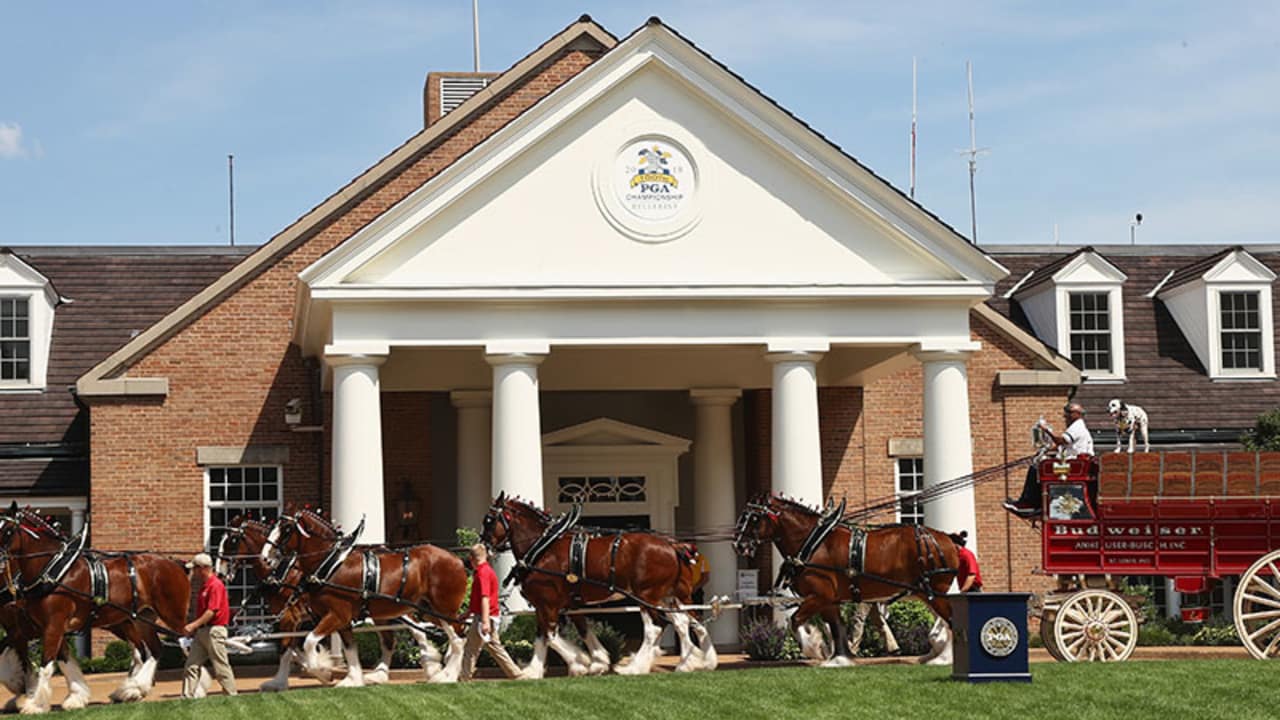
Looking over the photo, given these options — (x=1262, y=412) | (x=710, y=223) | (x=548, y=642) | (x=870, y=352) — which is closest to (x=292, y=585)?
(x=548, y=642)

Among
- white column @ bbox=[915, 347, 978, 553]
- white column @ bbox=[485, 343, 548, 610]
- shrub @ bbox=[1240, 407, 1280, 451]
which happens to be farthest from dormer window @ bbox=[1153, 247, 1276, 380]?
white column @ bbox=[485, 343, 548, 610]

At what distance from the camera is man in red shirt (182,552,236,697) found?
20.6 m

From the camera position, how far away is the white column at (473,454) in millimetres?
30234

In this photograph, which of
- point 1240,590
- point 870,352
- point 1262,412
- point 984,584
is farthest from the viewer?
point 1262,412

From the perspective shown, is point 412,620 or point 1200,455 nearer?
point 1200,455

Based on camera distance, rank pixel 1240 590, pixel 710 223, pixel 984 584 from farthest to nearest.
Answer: pixel 984 584, pixel 710 223, pixel 1240 590

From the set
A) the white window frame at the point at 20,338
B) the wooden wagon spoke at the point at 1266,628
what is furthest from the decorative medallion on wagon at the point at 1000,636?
the white window frame at the point at 20,338

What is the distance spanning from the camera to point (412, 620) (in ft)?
73.9

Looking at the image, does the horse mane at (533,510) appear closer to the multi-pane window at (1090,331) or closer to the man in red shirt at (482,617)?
the man in red shirt at (482,617)

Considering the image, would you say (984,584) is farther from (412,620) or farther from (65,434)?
(65,434)

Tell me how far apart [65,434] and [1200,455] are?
20314mm

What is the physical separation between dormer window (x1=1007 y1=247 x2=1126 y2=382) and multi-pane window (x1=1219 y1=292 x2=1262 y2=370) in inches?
83.1

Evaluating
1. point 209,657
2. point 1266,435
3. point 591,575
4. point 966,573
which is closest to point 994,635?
point 966,573

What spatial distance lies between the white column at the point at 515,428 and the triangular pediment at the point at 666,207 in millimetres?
1062
